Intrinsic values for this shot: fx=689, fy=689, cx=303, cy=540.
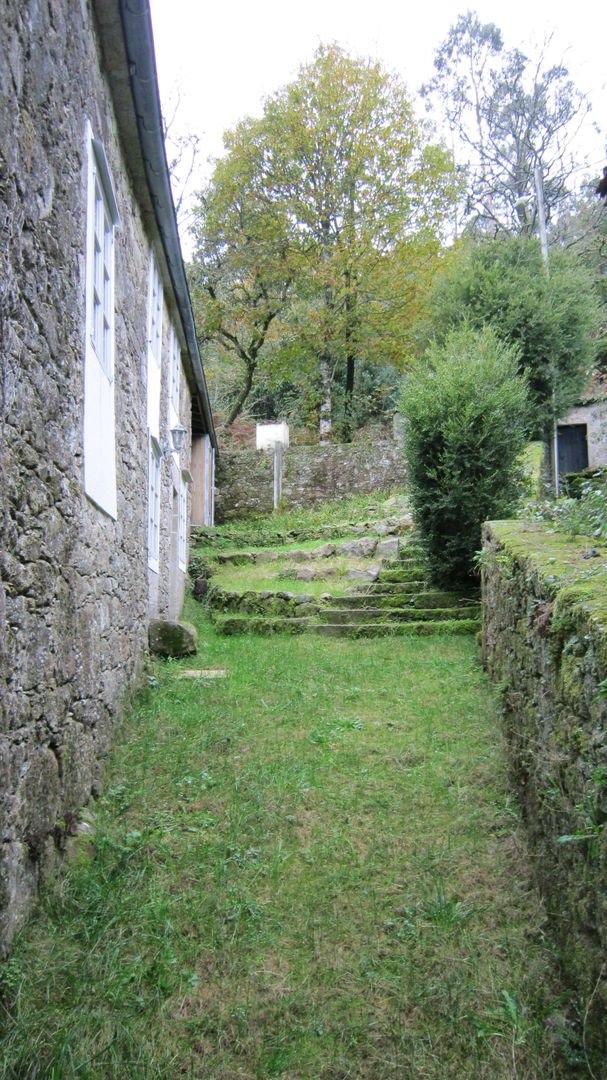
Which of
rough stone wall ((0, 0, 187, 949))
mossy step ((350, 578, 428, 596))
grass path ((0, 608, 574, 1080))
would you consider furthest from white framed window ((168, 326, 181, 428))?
grass path ((0, 608, 574, 1080))

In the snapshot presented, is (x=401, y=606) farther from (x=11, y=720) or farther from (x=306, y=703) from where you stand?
(x=11, y=720)

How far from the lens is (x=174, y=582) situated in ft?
33.7

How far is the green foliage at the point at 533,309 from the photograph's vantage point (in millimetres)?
14266

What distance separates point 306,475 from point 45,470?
52.7 ft

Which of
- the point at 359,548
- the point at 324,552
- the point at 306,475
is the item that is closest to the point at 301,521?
the point at 306,475

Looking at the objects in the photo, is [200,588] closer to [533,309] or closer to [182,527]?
[182,527]

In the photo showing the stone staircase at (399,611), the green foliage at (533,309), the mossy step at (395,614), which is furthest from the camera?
the green foliage at (533,309)

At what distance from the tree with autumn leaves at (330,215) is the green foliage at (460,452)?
11618mm

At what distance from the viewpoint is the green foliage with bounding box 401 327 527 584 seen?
936 centimetres

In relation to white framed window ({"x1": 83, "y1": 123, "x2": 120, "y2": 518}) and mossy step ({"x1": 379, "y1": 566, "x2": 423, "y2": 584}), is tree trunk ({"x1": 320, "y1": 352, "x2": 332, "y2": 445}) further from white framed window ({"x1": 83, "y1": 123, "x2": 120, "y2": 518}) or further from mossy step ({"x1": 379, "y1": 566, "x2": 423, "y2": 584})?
white framed window ({"x1": 83, "y1": 123, "x2": 120, "y2": 518})

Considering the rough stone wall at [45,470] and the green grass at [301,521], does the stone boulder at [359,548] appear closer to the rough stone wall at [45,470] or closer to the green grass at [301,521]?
the green grass at [301,521]

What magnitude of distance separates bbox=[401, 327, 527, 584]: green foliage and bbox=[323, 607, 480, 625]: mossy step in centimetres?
71

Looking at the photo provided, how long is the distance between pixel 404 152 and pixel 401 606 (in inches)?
668

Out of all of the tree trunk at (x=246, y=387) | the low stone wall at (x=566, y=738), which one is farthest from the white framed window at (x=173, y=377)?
the tree trunk at (x=246, y=387)
